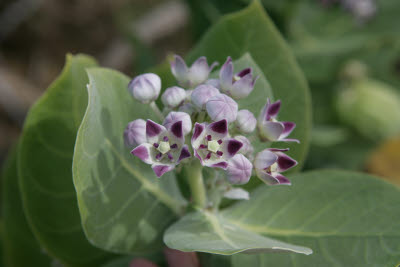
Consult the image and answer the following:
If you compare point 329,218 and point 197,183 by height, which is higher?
point 197,183

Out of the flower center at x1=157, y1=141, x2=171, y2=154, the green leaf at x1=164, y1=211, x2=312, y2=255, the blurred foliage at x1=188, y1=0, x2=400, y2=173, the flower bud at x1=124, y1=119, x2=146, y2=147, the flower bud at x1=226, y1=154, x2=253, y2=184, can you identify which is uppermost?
the flower bud at x1=124, y1=119, x2=146, y2=147

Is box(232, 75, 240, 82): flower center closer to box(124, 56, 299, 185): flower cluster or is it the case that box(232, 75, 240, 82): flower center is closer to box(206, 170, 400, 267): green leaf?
box(124, 56, 299, 185): flower cluster

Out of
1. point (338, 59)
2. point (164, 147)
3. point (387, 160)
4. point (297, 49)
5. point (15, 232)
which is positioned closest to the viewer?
point (164, 147)

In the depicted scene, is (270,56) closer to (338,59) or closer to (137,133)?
(137,133)

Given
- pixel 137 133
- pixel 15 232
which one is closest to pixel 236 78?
pixel 137 133

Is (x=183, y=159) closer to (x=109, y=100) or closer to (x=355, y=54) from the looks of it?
(x=109, y=100)

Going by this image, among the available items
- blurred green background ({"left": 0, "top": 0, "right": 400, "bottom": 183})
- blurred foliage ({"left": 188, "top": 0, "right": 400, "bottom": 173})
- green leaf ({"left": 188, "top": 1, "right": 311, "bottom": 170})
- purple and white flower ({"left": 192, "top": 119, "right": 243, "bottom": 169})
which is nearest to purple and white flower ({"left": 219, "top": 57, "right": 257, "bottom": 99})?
purple and white flower ({"left": 192, "top": 119, "right": 243, "bottom": 169})
